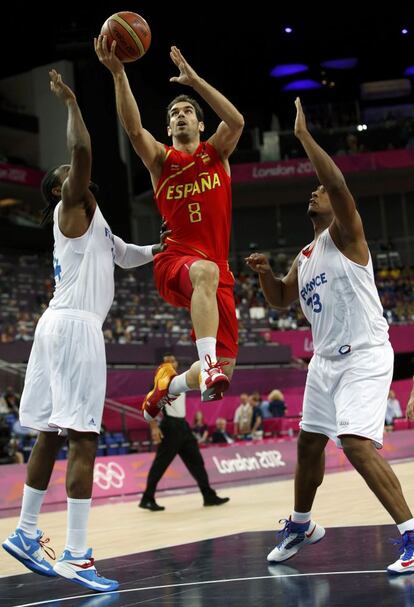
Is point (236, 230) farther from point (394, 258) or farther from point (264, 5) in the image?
point (264, 5)

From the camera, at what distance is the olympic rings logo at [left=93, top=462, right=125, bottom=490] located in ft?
48.2

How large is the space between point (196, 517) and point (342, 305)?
550 cm

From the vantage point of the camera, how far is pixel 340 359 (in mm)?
6328

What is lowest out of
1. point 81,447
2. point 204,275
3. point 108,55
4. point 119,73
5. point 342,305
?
point 81,447

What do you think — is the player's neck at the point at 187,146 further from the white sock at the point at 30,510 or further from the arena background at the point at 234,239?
the arena background at the point at 234,239

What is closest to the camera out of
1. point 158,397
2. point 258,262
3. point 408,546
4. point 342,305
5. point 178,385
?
point 408,546

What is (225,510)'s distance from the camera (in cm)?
1179

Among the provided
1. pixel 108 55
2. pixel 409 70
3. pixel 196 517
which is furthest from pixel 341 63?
pixel 108 55

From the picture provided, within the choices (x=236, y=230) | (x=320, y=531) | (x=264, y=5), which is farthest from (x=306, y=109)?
(x=320, y=531)

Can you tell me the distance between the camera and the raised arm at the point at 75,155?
5910 millimetres

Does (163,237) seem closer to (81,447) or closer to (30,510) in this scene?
(81,447)

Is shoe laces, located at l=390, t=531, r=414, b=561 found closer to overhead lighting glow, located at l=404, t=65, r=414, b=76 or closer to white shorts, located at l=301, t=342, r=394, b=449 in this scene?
white shorts, located at l=301, t=342, r=394, b=449

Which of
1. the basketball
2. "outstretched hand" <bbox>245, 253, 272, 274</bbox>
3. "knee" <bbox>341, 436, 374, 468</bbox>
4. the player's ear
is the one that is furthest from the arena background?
the basketball

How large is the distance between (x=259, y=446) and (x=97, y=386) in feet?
39.4
